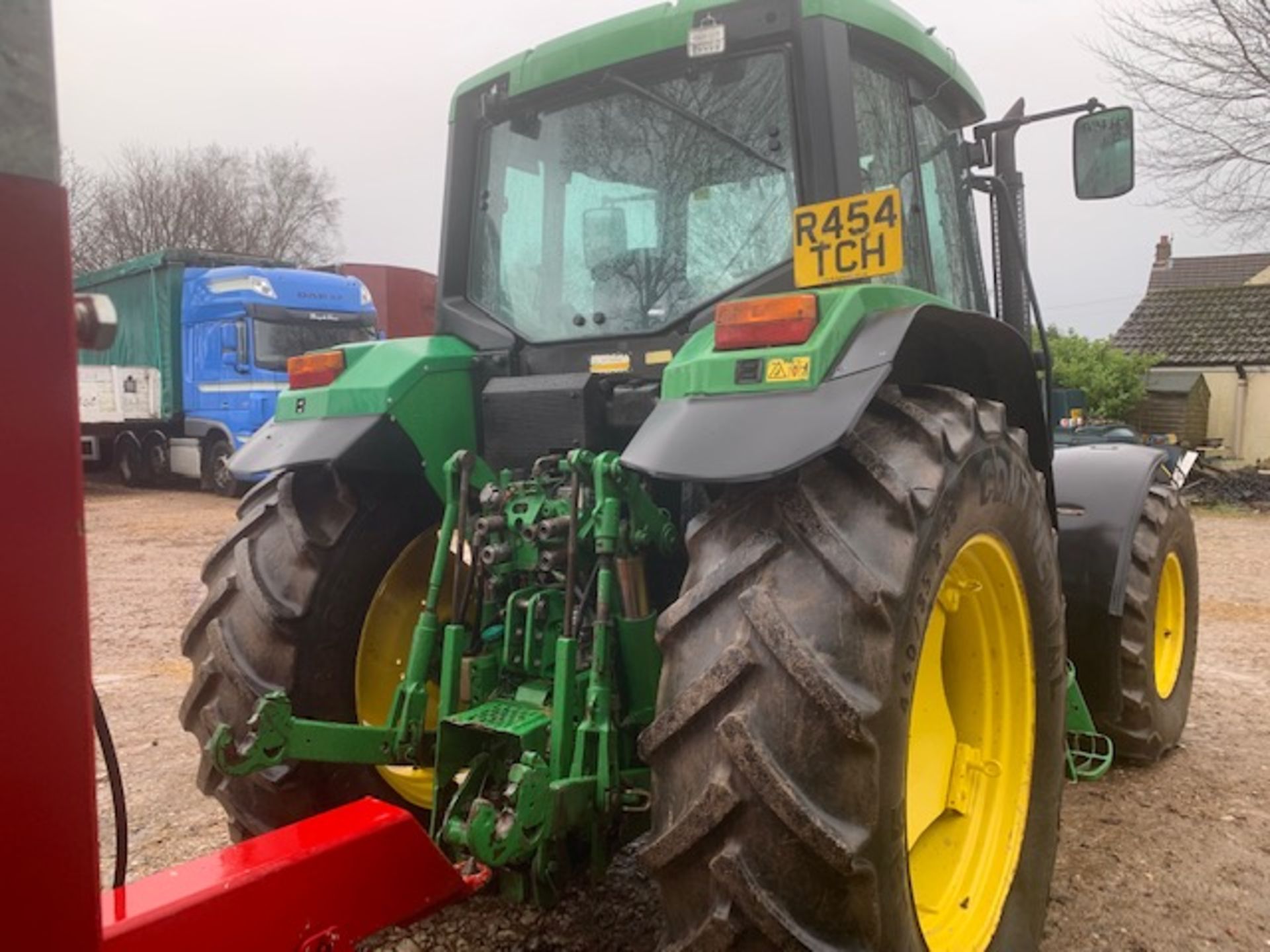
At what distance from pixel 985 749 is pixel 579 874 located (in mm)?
1024

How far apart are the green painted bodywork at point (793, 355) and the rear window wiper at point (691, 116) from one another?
21.0 inches

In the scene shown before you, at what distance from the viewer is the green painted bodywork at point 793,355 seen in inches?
76.0

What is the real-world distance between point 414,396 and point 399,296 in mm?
19201

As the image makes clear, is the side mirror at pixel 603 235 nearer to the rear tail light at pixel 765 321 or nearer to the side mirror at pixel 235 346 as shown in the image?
the rear tail light at pixel 765 321

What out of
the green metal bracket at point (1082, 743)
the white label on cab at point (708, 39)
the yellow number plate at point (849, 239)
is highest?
the white label on cab at point (708, 39)

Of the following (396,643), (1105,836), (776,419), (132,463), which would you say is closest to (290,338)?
(132,463)

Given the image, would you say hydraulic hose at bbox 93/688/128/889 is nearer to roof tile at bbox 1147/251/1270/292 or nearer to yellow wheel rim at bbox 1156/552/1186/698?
yellow wheel rim at bbox 1156/552/1186/698

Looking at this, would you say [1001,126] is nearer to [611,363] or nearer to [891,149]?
[891,149]

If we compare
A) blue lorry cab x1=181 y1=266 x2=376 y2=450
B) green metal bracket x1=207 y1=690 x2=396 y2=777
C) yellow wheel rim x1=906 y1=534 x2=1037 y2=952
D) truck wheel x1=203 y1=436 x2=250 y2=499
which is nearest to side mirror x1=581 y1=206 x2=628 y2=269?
yellow wheel rim x1=906 y1=534 x2=1037 y2=952

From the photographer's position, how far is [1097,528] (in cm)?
371

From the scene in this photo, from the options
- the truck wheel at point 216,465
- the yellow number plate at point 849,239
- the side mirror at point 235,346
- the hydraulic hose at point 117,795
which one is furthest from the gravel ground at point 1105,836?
the truck wheel at point 216,465

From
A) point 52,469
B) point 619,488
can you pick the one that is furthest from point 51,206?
point 619,488

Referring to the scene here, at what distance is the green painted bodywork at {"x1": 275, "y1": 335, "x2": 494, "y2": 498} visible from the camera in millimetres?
2686

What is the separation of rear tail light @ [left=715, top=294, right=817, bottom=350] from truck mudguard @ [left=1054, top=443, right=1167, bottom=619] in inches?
86.5
